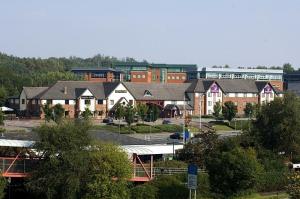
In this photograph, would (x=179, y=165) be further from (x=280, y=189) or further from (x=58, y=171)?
(x=58, y=171)

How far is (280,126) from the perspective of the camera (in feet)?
145

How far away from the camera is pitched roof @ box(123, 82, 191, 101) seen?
279 feet

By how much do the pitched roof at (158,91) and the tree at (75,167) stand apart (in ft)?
167

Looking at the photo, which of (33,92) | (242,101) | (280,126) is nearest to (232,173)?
(280,126)

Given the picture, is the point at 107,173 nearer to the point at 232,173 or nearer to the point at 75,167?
the point at 75,167

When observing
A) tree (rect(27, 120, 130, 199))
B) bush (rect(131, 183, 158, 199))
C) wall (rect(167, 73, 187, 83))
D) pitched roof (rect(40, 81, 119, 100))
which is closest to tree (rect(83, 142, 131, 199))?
tree (rect(27, 120, 130, 199))

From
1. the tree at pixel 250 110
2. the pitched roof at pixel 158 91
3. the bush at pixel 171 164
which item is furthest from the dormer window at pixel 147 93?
the bush at pixel 171 164

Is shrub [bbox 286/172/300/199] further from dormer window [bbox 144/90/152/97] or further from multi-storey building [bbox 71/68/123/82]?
multi-storey building [bbox 71/68/123/82]

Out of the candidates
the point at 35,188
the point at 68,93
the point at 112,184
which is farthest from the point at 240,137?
the point at 68,93

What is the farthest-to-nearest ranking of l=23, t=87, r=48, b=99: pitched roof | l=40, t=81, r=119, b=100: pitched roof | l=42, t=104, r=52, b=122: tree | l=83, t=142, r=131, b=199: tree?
1. l=23, t=87, r=48, b=99: pitched roof
2. l=40, t=81, r=119, b=100: pitched roof
3. l=42, t=104, r=52, b=122: tree
4. l=83, t=142, r=131, b=199: tree

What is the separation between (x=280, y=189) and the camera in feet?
128

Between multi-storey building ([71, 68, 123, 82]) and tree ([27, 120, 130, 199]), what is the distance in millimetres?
89595

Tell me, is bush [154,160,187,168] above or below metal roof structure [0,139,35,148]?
below

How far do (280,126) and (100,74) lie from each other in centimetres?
8538
